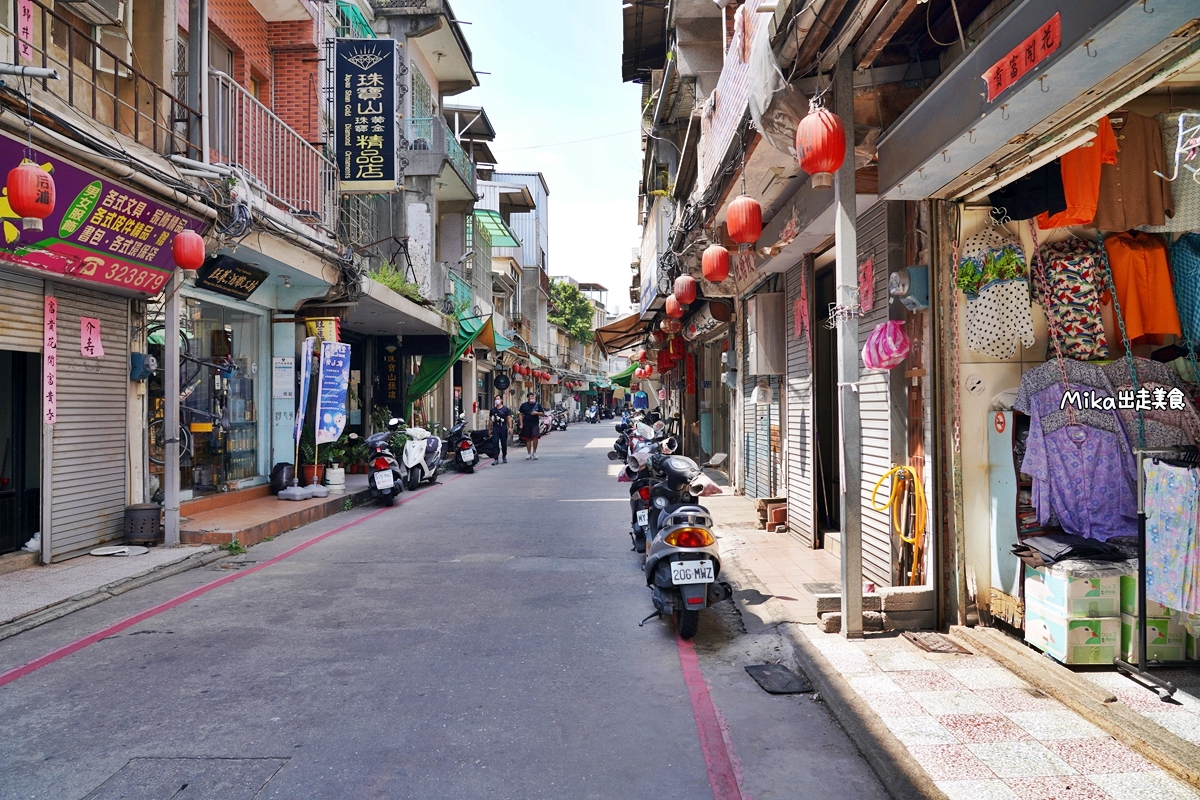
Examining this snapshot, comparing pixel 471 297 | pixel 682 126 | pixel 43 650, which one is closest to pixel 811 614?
pixel 43 650

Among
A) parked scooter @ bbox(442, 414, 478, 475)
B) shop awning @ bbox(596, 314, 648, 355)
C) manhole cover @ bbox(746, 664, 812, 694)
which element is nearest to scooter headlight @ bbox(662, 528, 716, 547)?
manhole cover @ bbox(746, 664, 812, 694)

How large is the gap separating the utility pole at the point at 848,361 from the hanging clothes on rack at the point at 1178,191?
1555 mm

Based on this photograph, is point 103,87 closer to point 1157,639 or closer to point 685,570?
point 685,570

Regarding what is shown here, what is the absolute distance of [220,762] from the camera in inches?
133

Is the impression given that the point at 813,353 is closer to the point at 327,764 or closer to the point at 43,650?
the point at 327,764

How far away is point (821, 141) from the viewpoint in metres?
4.54

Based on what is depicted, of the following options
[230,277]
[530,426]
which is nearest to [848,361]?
[230,277]

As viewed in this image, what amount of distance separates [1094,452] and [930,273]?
1434 mm

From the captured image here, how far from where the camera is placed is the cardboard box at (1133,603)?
4.02 meters

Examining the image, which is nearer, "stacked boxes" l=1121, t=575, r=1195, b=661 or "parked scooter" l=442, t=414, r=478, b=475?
"stacked boxes" l=1121, t=575, r=1195, b=661

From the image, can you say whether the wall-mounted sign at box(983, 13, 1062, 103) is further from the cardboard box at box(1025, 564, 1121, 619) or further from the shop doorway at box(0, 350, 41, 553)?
the shop doorway at box(0, 350, 41, 553)

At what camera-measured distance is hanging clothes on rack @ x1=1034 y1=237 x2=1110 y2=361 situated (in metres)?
4.33

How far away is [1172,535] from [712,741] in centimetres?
245

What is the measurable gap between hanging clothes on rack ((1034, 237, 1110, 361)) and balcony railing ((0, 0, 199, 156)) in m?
8.00
